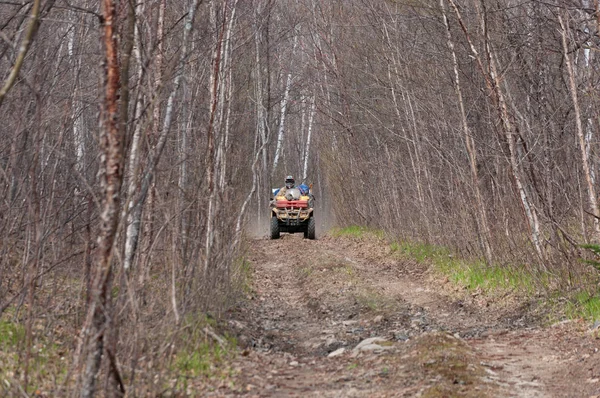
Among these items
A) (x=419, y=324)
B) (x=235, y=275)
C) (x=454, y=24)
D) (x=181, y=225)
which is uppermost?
(x=454, y=24)

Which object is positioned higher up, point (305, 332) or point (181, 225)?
point (181, 225)

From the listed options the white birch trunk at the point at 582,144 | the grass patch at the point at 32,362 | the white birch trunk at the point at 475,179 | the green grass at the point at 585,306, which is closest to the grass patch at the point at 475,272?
the white birch trunk at the point at 475,179

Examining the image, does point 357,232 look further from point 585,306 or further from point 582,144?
point 582,144

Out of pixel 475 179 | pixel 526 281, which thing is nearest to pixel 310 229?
pixel 475 179

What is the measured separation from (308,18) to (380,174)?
7.16 meters

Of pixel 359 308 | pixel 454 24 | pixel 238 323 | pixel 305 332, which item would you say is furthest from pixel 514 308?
pixel 454 24

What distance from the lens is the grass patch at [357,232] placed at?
18.3 meters

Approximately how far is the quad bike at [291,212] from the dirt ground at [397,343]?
7.32 metres

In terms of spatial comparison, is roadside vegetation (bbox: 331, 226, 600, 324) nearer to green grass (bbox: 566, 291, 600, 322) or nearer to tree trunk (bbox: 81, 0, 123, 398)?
green grass (bbox: 566, 291, 600, 322)

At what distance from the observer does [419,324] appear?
820cm

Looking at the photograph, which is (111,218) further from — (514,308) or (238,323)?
(514,308)

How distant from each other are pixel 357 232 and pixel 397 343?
13.3 meters

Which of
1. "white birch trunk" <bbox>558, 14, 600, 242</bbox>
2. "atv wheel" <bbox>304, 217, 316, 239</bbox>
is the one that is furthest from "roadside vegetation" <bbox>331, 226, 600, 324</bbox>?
"atv wheel" <bbox>304, 217, 316, 239</bbox>

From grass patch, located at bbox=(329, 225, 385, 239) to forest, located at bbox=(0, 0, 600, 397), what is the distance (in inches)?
20.1
